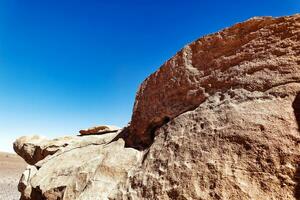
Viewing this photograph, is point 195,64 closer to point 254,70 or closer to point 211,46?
point 211,46

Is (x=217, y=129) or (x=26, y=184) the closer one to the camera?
(x=217, y=129)

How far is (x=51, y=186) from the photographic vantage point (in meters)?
5.74

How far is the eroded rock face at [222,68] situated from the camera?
3730 mm

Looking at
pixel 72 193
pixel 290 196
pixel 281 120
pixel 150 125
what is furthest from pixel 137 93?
pixel 290 196

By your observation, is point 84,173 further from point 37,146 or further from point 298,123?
point 37,146

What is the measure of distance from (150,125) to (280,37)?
2.75 meters

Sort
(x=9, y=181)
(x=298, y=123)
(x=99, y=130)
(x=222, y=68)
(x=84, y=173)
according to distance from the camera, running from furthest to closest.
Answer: (x=9, y=181)
(x=99, y=130)
(x=84, y=173)
(x=222, y=68)
(x=298, y=123)

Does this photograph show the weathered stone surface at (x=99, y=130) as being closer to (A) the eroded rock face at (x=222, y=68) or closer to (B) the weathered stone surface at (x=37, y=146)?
(B) the weathered stone surface at (x=37, y=146)

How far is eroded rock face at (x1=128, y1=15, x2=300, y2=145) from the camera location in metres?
3.73

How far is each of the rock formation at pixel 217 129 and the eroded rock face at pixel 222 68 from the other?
1 cm

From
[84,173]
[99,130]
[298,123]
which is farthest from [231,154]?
[99,130]

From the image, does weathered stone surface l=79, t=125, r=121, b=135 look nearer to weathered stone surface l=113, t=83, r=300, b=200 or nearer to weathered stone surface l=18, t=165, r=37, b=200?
weathered stone surface l=18, t=165, r=37, b=200

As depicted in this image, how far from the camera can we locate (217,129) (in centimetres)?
373

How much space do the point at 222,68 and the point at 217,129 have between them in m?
1.08
